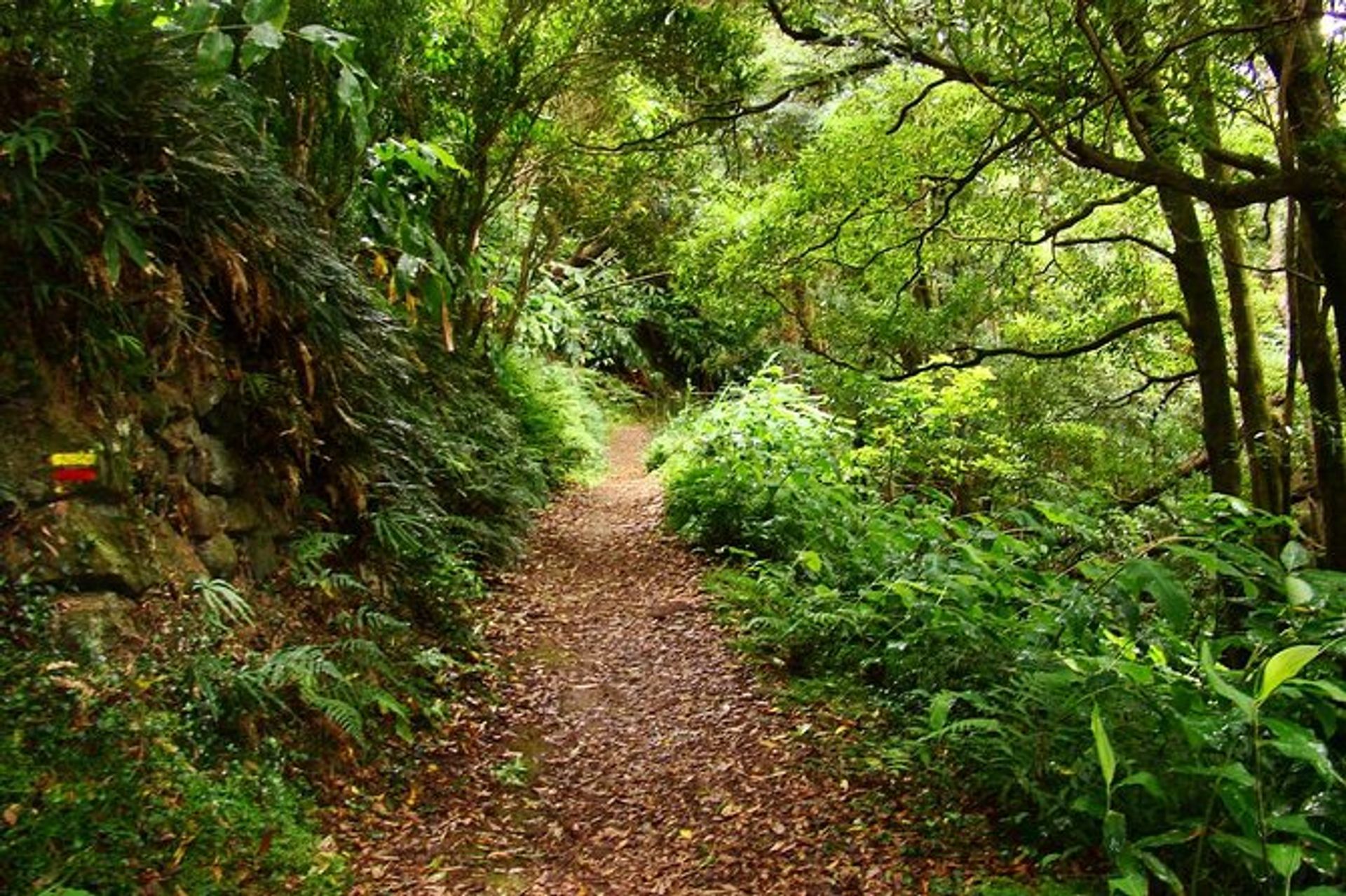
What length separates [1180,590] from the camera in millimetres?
3150

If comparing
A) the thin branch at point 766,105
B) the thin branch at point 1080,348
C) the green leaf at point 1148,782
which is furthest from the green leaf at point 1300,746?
the thin branch at point 1080,348

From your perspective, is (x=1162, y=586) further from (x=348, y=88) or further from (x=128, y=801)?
(x=348, y=88)

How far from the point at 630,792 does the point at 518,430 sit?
607 cm

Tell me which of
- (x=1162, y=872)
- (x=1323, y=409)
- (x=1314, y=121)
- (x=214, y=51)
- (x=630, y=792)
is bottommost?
(x=630, y=792)

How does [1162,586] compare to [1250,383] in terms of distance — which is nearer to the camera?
[1162,586]

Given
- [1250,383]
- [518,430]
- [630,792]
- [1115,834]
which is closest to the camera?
[1115,834]

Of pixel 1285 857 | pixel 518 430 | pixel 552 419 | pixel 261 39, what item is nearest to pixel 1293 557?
pixel 1285 857

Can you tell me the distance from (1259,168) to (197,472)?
5.67m

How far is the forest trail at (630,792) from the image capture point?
3.28 meters

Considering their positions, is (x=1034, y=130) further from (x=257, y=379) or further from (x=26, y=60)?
(x=26, y=60)

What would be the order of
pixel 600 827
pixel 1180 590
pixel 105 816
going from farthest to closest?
pixel 600 827 → pixel 1180 590 → pixel 105 816

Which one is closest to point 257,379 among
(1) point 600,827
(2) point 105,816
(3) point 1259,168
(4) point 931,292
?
(2) point 105,816

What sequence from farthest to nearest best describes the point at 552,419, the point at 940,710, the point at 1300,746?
1. the point at 552,419
2. the point at 940,710
3. the point at 1300,746

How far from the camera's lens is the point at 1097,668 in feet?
10.9
